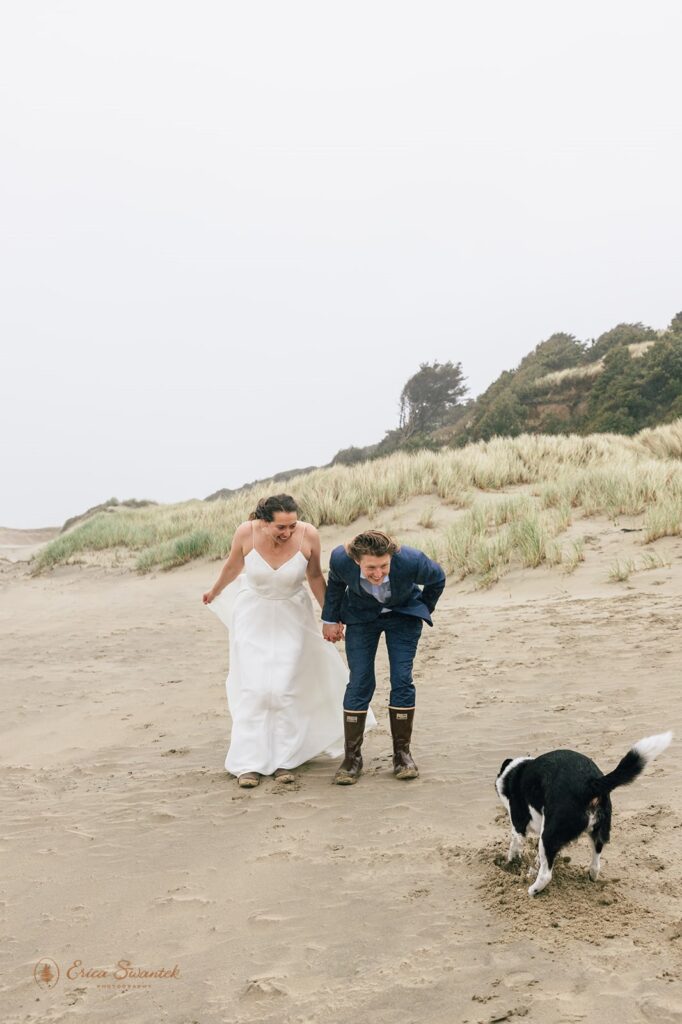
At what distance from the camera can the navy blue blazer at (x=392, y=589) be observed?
456 cm

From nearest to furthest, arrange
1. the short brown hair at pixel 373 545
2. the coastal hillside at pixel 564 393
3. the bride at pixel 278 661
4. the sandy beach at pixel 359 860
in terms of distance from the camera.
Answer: the sandy beach at pixel 359 860
the short brown hair at pixel 373 545
the bride at pixel 278 661
the coastal hillside at pixel 564 393

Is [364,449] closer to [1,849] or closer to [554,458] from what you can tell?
[554,458]

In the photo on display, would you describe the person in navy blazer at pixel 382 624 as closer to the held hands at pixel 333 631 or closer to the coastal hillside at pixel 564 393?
the held hands at pixel 333 631

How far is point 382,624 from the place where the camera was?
15.8 feet

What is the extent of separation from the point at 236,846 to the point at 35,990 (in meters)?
1.27

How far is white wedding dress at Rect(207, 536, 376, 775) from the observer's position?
5.00 meters

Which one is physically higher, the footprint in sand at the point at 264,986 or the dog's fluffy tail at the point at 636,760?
the dog's fluffy tail at the point at 636,760

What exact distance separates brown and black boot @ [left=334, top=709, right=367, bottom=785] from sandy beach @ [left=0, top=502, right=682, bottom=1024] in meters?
0.12

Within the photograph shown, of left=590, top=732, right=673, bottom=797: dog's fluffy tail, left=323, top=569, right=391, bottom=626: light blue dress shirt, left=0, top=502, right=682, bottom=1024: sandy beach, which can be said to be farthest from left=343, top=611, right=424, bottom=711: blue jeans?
left=590, top=732, right=673, bottom=797: dog's fluffy tail

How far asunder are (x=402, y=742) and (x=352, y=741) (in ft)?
1.01

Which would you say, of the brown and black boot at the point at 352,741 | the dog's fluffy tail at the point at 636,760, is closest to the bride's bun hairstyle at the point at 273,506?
the brown and black boot at the point at 352,741

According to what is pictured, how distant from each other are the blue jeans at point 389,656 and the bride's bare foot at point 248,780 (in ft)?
2.34

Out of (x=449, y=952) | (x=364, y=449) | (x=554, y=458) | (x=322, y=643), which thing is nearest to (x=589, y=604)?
(x=322, y=643)

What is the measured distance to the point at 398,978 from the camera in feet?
9.04
